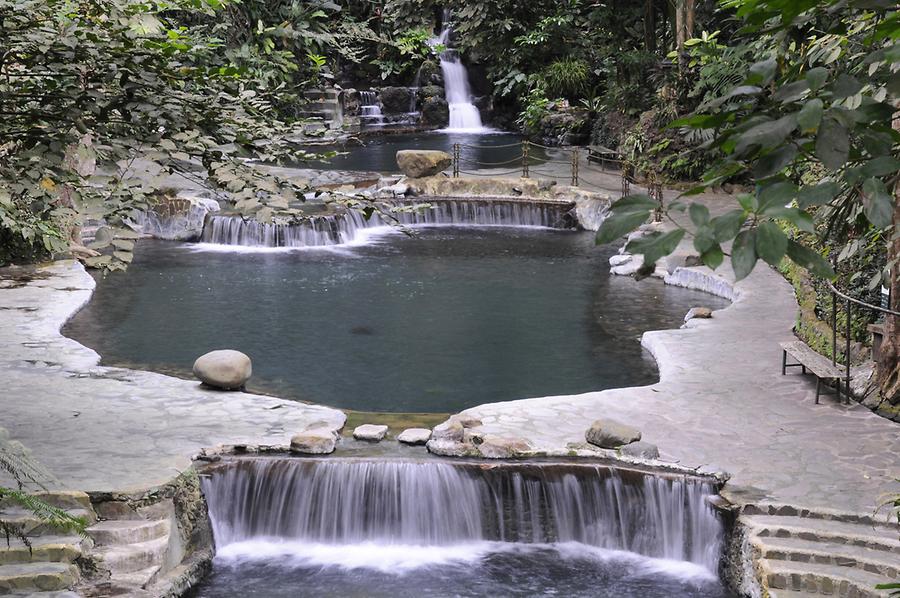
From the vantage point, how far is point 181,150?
15.6ft

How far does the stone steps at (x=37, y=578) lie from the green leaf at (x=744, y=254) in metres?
5.82

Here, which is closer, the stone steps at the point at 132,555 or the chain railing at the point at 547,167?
the stone steps at the point at 132,555

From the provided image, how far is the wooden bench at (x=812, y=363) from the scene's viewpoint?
9.18 m

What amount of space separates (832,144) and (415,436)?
7059mm

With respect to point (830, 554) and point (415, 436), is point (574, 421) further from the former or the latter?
point (830, 554)

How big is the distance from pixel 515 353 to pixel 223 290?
513 cm

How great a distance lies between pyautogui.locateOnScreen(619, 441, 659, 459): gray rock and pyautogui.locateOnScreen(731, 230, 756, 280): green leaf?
646 cm

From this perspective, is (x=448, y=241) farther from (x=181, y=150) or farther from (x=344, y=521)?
(x=181, y=150)

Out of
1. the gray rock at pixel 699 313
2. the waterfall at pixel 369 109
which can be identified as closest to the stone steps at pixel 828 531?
the gray rock at pixel 699 313

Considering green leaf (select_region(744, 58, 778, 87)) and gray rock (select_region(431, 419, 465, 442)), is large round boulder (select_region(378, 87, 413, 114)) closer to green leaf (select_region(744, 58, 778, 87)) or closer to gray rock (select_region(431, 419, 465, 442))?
gray rock (select_region(431, 419, 465, 442))

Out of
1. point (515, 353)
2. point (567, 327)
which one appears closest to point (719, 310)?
point (567, 327)

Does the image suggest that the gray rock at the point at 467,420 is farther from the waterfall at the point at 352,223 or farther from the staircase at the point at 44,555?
the waterfall at the point at 352,223

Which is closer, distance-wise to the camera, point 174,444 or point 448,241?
point 174,444

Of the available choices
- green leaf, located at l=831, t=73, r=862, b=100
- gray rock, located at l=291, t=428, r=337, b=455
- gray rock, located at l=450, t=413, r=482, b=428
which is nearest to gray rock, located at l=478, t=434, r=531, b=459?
gray rock, located at l=450, t=413, r=482, b=428
